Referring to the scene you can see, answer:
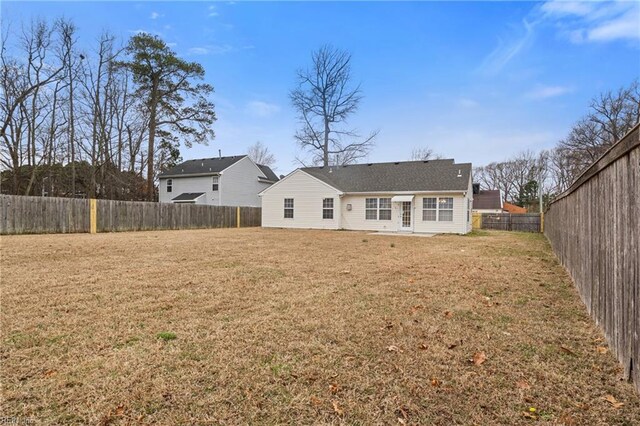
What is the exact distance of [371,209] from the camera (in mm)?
19531

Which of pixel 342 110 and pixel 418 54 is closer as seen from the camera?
pixel 418 54

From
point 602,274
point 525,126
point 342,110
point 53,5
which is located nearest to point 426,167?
point 525,126

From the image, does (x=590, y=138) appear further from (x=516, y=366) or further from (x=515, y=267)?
(x=516, y=366)

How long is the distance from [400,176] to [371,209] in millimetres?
2752

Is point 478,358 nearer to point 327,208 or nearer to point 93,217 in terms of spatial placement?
point 93,217

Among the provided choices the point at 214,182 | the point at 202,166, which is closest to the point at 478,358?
the point at 214,182

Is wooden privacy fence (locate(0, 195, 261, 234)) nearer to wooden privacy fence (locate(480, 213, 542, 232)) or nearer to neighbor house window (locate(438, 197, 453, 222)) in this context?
neighbor house window (locate(438, 197, 453, 222))

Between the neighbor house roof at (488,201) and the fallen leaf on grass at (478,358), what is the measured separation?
38027 millimetres

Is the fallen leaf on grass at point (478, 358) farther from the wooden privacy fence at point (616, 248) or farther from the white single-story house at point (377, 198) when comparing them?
the white single-story house at point (377, 198)

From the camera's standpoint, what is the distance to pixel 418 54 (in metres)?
13.5

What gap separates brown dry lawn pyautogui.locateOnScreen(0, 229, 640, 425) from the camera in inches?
78.4

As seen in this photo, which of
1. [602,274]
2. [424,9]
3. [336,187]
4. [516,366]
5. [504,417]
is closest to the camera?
[504,417]

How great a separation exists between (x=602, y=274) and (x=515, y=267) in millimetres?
4185

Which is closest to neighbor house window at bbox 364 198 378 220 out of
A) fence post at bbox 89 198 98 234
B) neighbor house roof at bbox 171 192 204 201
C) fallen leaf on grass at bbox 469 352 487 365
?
fence post at bbox 89 198 98 234
